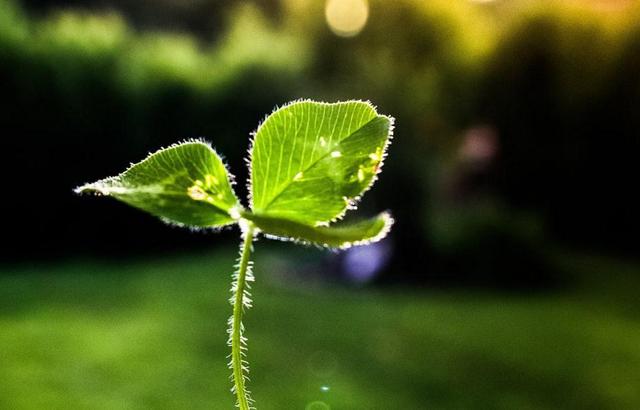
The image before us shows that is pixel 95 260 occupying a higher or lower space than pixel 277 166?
higher

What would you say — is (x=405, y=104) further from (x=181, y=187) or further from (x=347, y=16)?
(x=181, y=187)

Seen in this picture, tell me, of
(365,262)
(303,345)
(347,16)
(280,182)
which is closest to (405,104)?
(347,16)

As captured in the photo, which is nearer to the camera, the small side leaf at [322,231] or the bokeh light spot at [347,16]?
the small side leaf at [322,231]

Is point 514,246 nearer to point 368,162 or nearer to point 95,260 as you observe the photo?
point 95,260

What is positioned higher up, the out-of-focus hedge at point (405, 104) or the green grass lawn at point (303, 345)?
the out-of-focus hedge at point (405, 104)

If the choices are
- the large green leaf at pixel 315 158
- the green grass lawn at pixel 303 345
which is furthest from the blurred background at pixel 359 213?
the large green leaf at pixel 315 158

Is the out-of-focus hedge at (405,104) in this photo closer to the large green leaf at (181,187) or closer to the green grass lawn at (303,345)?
the green grass lawn at (303,345)

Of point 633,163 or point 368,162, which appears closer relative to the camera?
point 368,162

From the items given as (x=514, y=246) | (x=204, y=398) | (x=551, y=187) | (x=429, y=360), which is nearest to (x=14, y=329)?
(x=204, y=398)

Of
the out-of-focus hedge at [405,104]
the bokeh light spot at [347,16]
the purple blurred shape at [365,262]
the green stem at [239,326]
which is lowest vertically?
the green stem at [239,326]
